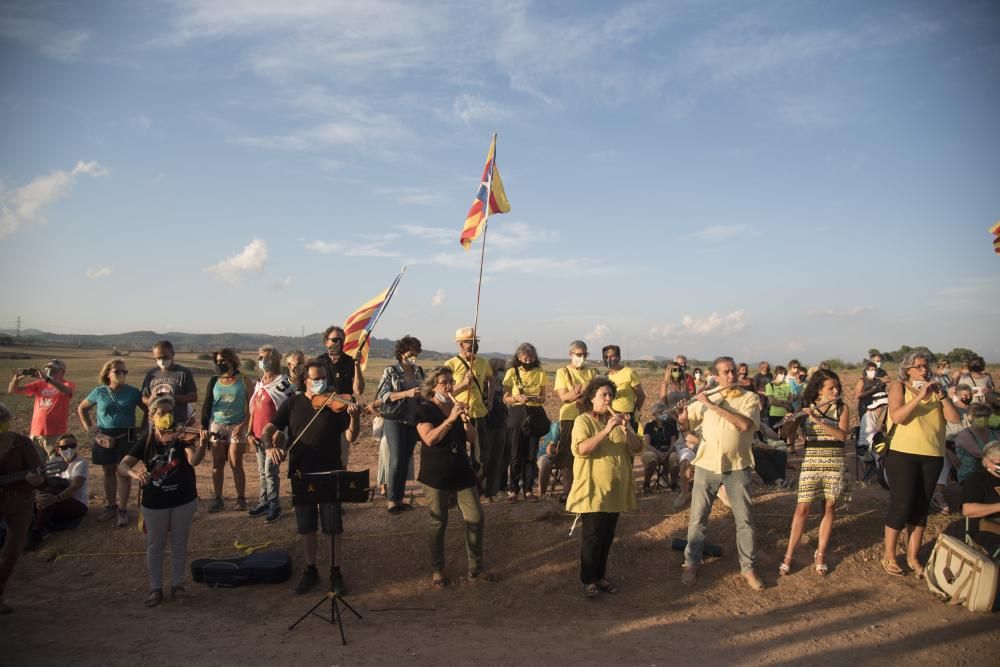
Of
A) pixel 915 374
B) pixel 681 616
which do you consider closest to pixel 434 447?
pixel 681 616

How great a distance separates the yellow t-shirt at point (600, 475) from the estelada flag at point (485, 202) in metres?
3.07

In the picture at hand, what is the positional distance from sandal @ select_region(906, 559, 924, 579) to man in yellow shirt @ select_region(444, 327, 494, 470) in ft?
16.7

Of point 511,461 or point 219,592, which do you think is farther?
point 511,461

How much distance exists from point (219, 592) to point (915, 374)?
825cm

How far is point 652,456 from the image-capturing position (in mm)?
9094

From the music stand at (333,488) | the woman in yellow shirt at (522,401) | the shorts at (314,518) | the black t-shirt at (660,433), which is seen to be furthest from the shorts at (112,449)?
the black t-shirt at (660,433)

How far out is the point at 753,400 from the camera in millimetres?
6609

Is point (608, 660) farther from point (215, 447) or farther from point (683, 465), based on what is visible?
point (215, 447)

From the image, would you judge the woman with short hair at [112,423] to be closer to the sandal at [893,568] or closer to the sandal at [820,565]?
the sandal at [820,565]

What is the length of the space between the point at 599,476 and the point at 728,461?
140 centimetres

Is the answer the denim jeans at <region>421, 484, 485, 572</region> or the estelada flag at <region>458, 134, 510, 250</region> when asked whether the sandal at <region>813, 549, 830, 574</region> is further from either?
the estelada flag at <region>458, 134, 510, 250</region>

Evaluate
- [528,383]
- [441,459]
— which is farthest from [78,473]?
[528,383]

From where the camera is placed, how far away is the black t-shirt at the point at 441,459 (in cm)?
653

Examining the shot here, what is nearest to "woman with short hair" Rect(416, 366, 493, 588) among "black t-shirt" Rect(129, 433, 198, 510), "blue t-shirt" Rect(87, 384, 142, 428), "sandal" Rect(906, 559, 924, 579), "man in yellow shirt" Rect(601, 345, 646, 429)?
"man in yellow shirt" Rect(601, 345, 646, 429)
